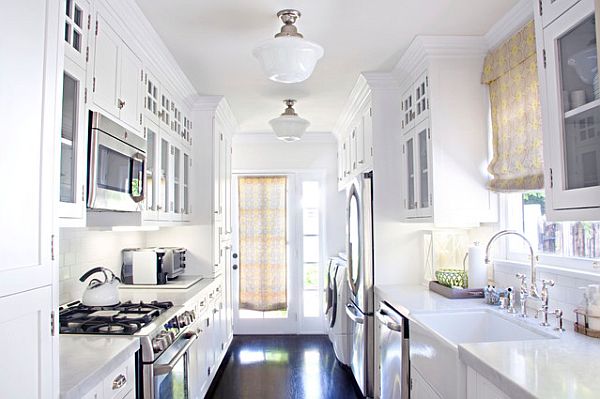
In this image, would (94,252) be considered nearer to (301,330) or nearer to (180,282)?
(180,282)

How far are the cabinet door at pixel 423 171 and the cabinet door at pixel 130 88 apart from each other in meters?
1.83

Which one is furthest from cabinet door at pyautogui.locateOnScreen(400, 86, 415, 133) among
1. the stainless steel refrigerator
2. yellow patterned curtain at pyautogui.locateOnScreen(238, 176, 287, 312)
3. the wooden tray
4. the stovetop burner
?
yellow patterned curtain at pyautogui.locateOnScreen(238, 176, 287, 312)

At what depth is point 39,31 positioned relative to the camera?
4.02 feet

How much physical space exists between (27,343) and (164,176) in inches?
82.8

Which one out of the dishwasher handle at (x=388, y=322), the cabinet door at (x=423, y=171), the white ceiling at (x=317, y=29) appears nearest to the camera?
the white ceiling at (x=317, y=29)

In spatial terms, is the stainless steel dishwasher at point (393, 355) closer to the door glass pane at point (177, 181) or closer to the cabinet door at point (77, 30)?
the door glass pane at point (177, 181)

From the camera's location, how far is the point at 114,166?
6.98 feet

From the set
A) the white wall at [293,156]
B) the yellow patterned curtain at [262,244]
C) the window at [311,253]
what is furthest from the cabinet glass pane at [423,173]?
the yellow patterned curtain at [262,244]

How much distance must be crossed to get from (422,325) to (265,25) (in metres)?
1.86

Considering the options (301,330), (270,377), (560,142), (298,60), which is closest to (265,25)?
(298,60)

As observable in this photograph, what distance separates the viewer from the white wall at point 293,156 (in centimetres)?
557

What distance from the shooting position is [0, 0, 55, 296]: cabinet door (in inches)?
42.7

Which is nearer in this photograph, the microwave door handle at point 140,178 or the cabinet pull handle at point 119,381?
the cabinet pull handle at point 119,381

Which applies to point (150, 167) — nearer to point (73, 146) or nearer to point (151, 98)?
point (151, 98)
